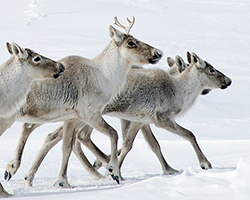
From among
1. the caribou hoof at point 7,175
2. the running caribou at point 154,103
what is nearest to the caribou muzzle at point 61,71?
the running caribou at point 154,103

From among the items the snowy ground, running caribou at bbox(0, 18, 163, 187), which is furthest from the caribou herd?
the snowy ground

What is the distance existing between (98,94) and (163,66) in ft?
50.7

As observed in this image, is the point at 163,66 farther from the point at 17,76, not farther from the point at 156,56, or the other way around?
the point at 17,76

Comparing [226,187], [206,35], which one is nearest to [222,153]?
[226,187]

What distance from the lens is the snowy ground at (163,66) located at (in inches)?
293

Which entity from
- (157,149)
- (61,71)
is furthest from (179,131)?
(61,71)

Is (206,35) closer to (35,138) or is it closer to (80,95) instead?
(35,138)

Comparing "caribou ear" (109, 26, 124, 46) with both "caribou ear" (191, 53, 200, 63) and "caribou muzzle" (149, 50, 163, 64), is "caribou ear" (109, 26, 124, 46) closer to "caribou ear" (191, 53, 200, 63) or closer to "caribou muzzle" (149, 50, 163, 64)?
"caribou muzzle" (149, 50, 163, 64)

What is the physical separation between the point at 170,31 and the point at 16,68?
26.8 meters

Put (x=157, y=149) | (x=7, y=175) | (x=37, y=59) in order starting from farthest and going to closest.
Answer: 1. (x=157, y=149)
2. (x=7, y=175)
3. (x=37, y=59)

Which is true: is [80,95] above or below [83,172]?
above

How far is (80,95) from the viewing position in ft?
34.5

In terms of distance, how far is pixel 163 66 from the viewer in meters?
25.9

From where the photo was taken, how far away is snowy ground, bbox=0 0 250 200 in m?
7.45
